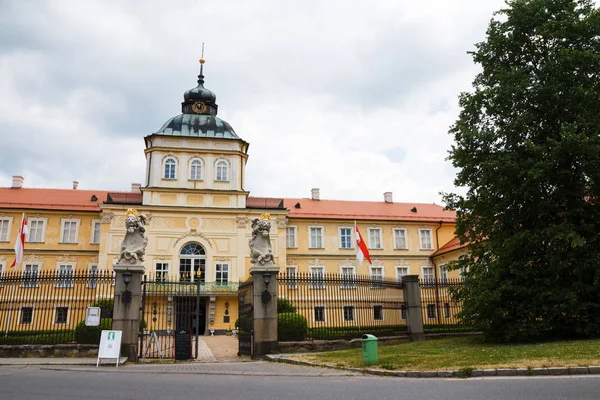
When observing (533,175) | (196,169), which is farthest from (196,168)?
(533,175)

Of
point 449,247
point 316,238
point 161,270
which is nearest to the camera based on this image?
point 161,270

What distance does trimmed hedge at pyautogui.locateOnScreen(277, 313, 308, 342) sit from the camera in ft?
56.1

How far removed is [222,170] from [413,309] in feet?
84.2

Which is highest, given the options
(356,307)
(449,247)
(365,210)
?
(365,210)

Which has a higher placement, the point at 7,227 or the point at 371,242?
the point at 7,227

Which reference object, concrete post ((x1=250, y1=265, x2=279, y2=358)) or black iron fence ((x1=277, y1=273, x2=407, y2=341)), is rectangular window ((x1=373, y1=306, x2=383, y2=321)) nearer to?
black iron fence ((x1=277, y1=273, x2=407, y2=341))

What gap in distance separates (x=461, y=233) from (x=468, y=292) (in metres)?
2.92

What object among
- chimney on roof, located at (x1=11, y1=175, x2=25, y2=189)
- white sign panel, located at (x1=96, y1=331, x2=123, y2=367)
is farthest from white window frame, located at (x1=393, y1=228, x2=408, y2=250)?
white sign panel, located at (x1=96, y1=331, x2=123, y2=367)

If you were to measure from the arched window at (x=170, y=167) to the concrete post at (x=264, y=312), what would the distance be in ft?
85.7

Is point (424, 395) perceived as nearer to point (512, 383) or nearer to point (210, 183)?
point (512, 383)

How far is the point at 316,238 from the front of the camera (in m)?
44.2

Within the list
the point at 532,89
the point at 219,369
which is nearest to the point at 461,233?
the point at 532,89

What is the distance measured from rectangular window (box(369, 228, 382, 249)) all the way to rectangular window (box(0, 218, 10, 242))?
30070 mm

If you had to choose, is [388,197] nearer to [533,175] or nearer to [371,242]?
[371,242]
